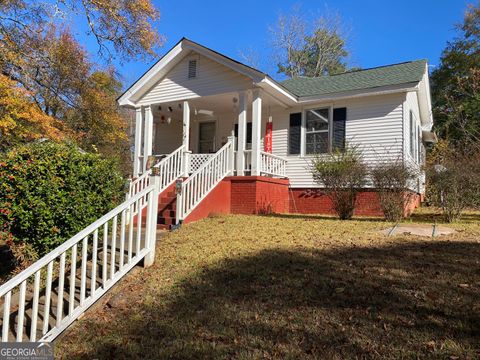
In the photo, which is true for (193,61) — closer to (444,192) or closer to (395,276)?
(444,192)

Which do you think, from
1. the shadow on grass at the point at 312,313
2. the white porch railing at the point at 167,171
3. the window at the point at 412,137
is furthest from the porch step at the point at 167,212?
the window at the point at 412,137

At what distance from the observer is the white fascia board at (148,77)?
12.8 metres

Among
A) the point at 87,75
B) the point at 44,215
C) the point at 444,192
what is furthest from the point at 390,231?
the point at 87,75

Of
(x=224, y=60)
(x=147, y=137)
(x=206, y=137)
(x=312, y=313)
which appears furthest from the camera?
(x=206, y=137)

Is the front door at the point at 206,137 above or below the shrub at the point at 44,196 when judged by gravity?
above

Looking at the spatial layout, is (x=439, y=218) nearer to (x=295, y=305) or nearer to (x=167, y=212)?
(x=167, y=212)

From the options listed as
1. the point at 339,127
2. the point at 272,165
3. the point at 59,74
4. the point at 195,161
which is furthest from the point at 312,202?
the point at 59,74

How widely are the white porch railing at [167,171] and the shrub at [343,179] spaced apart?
3946 millimetres

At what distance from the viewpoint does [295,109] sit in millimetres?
13227

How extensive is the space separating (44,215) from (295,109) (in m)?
9.49

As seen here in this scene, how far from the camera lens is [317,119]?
13.0m

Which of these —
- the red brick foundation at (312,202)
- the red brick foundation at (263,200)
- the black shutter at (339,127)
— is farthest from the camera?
the black shutter at (339,127)

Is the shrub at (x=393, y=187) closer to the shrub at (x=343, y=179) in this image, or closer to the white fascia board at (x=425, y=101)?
the shrub at (x=343, y=179)

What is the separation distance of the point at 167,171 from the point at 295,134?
476 centimetres
